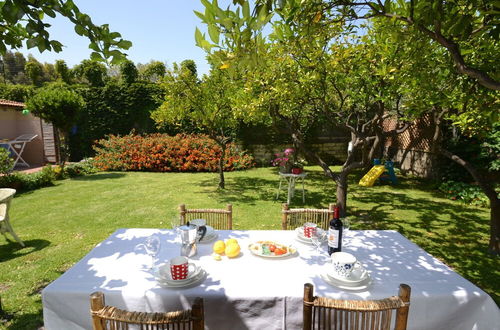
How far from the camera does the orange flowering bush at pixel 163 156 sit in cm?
1191

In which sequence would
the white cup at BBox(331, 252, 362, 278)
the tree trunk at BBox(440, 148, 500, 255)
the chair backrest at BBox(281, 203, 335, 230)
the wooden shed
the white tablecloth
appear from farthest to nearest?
1. the wooden shed
2. the tree trunk at BBox(440, 148, 500, 255)
3. the chair backrest at BBox(281, 203, 335, 230)
4. the white cup at BBox(331, 252, 362, 278)
5. the white tablecloth

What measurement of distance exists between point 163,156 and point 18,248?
7747mm

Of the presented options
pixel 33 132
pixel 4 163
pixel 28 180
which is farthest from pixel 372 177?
pixel 33 132


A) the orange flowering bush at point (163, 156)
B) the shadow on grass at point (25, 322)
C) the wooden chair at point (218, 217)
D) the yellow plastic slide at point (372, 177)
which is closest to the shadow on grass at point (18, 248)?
the shadow on grass at point (25, 322)

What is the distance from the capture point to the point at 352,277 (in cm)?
175

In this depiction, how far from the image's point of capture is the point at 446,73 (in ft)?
11.8

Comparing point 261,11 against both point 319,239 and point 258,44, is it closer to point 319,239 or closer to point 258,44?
point 258,44

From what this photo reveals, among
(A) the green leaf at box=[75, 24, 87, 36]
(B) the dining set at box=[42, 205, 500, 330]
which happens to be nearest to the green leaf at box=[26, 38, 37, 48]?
(A) the green leaf at box=[75, 24, 87, 36]

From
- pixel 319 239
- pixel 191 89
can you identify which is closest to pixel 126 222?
pixel 191 89

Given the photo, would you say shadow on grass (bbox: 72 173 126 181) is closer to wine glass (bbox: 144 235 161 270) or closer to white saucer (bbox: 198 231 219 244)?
white saucer (bbox: 198 231 219 244)

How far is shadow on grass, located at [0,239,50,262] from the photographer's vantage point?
→ 14.0ft

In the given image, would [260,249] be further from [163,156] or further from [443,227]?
[163,156]

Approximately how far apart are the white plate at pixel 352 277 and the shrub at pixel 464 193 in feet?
22.7

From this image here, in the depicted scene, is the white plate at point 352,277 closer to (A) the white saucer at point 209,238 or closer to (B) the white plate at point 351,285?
(B) the white plate at point 351,285
